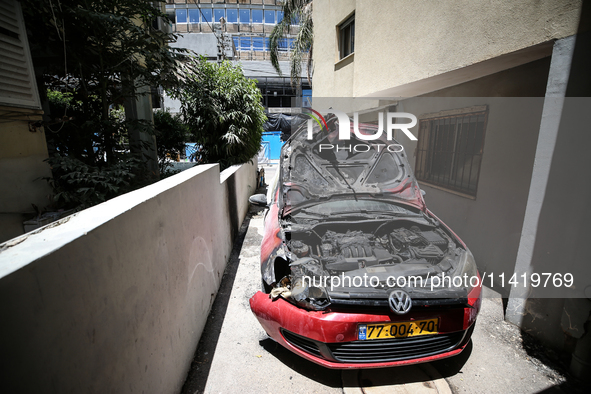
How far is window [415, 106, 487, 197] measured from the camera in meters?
4.00

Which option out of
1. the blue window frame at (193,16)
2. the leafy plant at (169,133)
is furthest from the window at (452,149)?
the blue window frame at (193,16)

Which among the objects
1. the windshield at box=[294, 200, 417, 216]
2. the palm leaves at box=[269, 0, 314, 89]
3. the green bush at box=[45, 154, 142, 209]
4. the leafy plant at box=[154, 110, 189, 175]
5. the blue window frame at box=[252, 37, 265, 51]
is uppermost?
the blue window frame at box=[252, 37, 265, 51]

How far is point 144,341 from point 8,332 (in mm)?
907

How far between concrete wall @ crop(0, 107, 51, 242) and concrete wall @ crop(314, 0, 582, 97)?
17.1 feet

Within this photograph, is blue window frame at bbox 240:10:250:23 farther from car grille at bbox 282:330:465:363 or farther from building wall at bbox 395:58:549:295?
car grille at bbox 282:330:465:363

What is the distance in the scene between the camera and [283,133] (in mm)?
18953

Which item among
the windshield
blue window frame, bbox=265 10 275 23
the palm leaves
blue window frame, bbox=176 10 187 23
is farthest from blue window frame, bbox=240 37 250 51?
the windshield

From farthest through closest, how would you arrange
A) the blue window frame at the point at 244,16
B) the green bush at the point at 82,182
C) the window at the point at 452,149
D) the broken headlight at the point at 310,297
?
the blue window frame at the point at 244,16 → the window at the point at 452,149 → the green bush at the point at 82,182 → the broken headlight at the point at 310,297

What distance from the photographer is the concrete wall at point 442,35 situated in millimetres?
2475

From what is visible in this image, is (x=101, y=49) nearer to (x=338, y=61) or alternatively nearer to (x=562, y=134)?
(x=562, y=134)

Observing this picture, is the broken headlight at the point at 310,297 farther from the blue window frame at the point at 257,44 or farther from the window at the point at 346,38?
the blue window frame at the point at 257,44

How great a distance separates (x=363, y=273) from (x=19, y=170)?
392 centimetres

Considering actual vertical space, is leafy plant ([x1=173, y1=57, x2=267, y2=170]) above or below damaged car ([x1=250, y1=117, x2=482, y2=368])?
above

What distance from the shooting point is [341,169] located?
11.7ft
